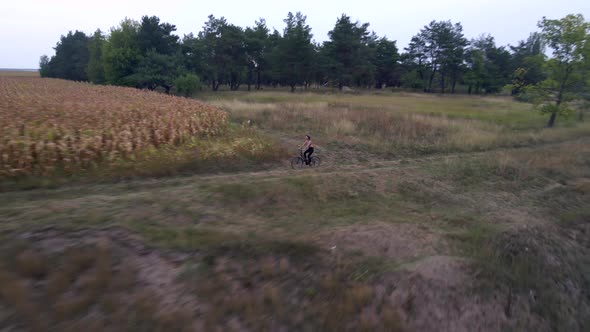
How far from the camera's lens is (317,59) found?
59094 mm

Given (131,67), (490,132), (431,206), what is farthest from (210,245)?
(131,67)

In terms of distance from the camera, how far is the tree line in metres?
27.4

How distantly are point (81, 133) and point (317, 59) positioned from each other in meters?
50.5

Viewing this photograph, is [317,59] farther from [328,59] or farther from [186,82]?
[186,82]

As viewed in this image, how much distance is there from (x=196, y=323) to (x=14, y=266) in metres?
2.38

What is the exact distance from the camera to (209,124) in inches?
668

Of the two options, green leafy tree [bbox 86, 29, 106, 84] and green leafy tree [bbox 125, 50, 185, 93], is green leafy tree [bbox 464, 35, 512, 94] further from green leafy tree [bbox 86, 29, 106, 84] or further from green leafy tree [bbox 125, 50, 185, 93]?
green leafy tree [bbox 86, 29, 106, 84]

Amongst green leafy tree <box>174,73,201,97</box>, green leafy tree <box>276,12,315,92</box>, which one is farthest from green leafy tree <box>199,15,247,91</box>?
green leafy tree <box>174,73,201,97</box>

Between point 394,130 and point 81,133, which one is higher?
point 81,133

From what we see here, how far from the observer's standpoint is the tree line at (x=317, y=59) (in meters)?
27.4

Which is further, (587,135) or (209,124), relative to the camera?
(587,135)

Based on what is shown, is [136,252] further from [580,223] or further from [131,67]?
[131,67]

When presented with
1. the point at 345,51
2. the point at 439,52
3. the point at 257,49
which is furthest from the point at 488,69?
the point at 257,49

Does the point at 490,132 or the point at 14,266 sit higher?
the point at 14,266
